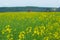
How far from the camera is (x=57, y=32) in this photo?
3582mm

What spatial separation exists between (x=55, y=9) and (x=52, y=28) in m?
1.42

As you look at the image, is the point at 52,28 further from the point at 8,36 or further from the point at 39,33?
A: the point at 8,36

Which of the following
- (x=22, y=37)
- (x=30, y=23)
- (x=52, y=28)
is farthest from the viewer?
A: (x=30, y=23)

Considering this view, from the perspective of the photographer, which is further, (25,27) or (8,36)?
(25,27)

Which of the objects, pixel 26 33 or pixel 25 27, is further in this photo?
pixel 25 27

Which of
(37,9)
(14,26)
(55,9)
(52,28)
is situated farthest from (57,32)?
(37,9)

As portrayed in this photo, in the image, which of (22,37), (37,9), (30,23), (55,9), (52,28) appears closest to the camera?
(22,37)

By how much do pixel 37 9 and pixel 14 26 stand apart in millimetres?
1786

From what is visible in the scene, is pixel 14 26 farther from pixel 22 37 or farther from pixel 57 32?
pixel 57 32

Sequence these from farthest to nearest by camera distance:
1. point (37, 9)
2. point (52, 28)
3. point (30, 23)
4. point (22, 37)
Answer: point (37, 9) → point (30, 23) → point (52, 28) → point (22, 37)

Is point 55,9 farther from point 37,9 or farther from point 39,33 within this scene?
point 39,33

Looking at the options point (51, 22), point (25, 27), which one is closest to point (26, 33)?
point (25, 27)

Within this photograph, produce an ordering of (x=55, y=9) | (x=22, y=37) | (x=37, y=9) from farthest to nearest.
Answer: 1. (x=37, y=9)
2. (x=55, y=9)
3. (x=22, y=37)

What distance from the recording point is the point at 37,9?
18.3 ft
